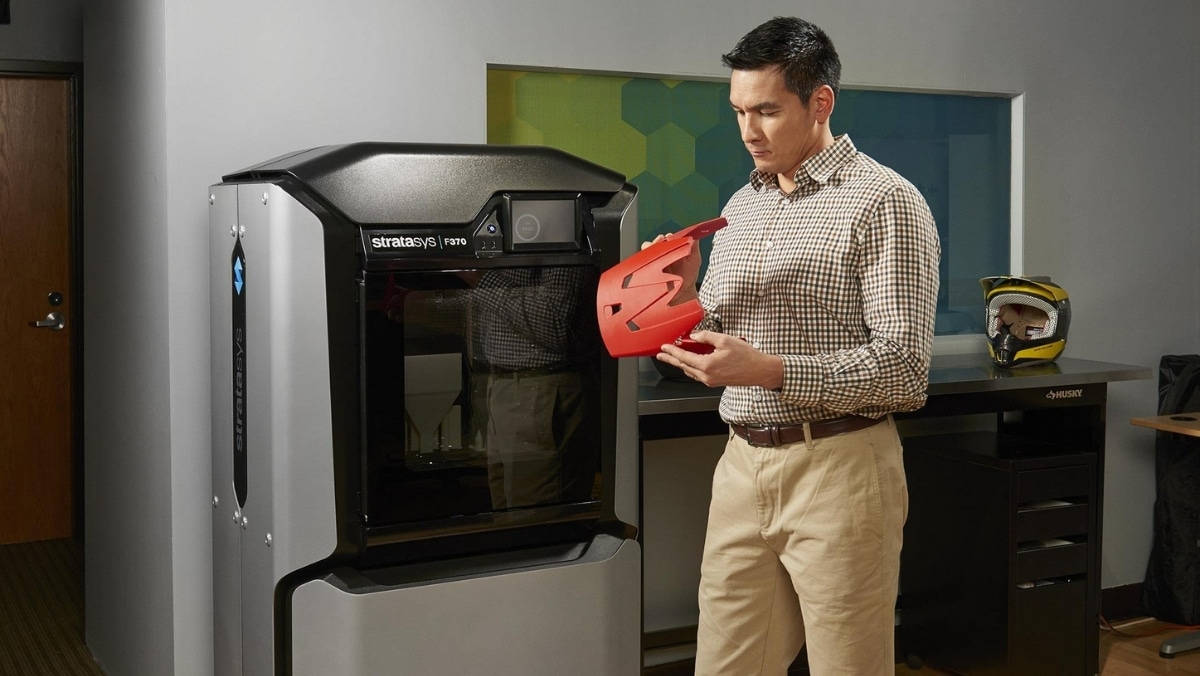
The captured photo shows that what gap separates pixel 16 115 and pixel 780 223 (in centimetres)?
380

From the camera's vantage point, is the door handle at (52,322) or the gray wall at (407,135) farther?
the door handle at (52,322)

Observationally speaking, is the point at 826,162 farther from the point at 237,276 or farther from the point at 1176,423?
the point at 1176,423

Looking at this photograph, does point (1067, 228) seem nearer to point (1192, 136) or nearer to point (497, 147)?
point (1192, 136)

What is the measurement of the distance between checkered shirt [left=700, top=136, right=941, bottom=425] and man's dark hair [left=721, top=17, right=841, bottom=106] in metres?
0.12

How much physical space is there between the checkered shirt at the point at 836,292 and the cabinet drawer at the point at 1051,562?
1.43 m

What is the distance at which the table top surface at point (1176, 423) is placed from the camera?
3.23 metres

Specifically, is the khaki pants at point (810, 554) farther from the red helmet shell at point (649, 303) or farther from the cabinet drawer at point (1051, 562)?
the cabinet drawer at point (1051, 562)

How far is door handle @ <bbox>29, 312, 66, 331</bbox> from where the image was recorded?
4656mm

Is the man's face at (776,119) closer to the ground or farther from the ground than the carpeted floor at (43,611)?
farther from the ground

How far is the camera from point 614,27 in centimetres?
287

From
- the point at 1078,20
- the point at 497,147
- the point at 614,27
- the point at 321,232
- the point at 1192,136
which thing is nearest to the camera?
the point at 321,232

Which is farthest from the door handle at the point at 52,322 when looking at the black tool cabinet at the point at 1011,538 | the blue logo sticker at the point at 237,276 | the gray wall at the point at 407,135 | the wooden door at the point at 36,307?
the black tool cabinet at the point at 1011,538

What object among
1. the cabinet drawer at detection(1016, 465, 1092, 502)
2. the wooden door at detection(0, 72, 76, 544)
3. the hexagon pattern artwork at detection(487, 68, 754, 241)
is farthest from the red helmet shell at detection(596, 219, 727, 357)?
the wooden door at detection(0, 72, 76, 544)

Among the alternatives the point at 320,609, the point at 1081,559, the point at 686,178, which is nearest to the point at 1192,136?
the point at 1081,559
